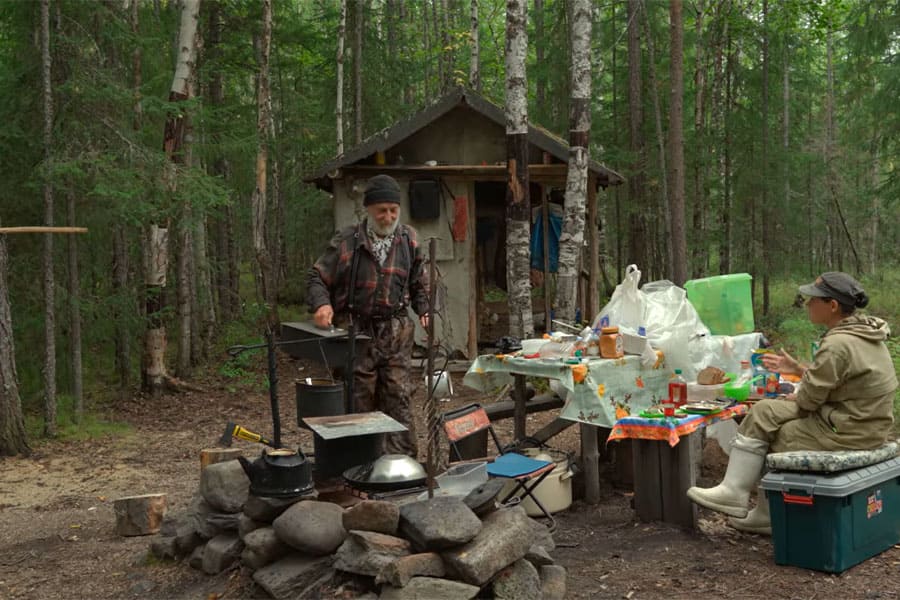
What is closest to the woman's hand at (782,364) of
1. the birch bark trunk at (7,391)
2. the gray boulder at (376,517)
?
the gray boulder at (376,517)

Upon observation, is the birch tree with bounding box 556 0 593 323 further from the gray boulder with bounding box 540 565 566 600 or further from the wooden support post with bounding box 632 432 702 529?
the gray boulder with bounding box 540 565 566 600

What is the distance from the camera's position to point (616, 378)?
18.6ft

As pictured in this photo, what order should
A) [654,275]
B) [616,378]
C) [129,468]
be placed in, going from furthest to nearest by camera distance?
[654,275] → [129,468] → [616,378]

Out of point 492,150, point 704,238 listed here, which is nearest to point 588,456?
point 492,150

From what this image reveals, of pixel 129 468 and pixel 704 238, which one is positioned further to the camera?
pixel 704 238

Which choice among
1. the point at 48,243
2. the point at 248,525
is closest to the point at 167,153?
the point at 48,243

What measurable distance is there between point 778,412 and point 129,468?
5.72 meters

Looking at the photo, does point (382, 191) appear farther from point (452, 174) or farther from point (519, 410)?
point (452, 174)

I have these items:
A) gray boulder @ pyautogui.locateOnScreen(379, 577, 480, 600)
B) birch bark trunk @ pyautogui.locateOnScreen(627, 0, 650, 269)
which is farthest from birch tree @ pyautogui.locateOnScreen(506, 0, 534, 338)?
birch bark trunk @ pyautogui.locateOnScreen(627, 0, 650, 269)

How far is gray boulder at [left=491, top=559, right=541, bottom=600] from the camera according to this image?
388 centimetres

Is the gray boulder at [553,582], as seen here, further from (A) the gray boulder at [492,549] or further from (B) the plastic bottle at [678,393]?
(B) the plastic bottle at [678,393]

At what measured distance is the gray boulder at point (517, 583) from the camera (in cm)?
388

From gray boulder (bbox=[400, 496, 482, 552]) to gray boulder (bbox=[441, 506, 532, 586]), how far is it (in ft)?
0.18

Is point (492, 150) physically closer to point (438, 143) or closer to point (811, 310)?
point (438, 143)
